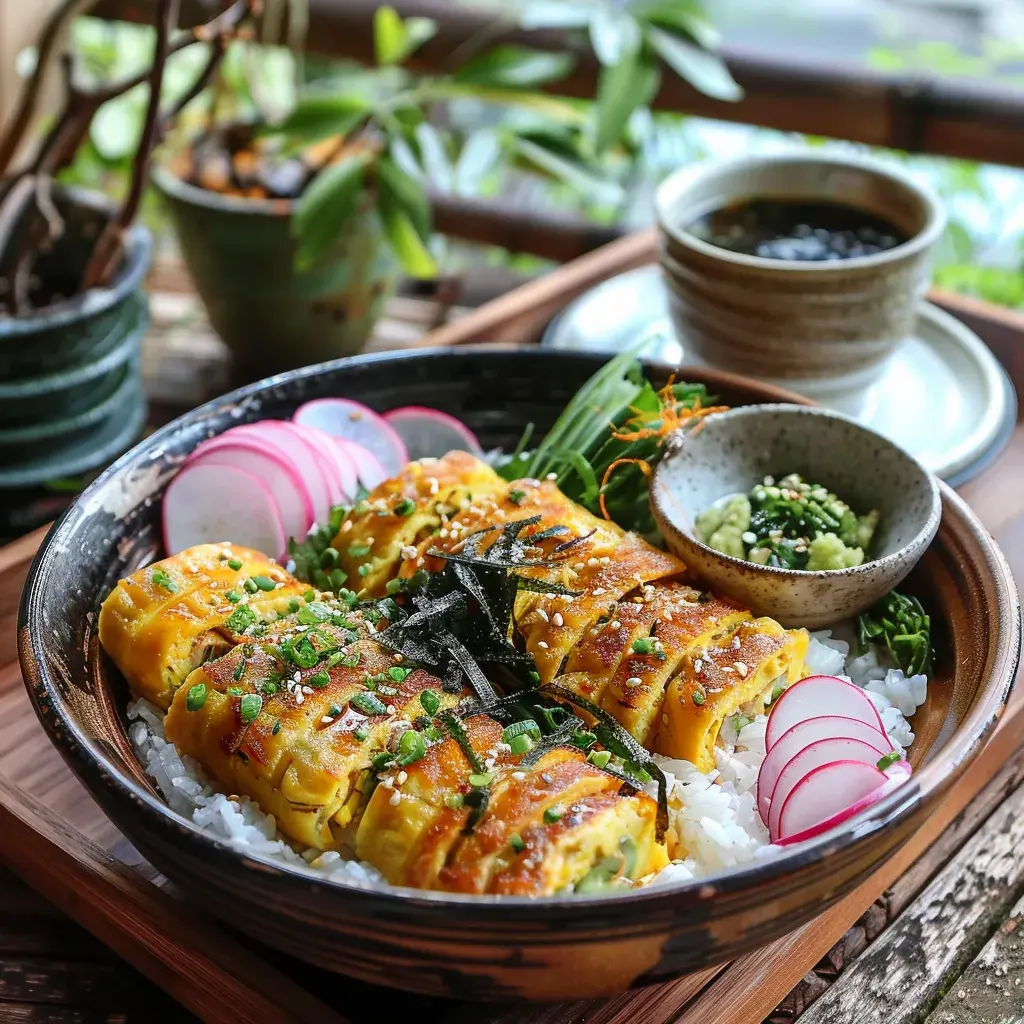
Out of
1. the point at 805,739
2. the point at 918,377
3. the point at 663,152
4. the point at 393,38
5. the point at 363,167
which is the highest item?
the point at 393,38

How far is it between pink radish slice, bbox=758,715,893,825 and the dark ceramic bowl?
9 centimetres

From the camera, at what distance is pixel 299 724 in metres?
1.78

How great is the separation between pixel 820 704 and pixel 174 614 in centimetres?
117

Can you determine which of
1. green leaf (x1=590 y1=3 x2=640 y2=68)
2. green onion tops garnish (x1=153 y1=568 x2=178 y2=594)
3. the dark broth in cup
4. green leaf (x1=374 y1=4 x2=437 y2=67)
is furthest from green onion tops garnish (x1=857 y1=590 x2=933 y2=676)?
green leaf (x1=374 y1=4 x2=437 y2=67)

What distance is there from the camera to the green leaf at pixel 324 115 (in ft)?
12.2

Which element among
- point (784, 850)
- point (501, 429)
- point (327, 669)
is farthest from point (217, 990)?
point (501, 429)

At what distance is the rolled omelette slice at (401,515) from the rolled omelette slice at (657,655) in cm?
49

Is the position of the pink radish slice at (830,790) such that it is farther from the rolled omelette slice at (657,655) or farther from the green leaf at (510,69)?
the green leaf at (510,69)

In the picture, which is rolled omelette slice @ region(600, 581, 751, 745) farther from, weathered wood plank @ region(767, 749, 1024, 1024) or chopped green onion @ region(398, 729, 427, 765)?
weathered wood plank @ region(767, 749, 1024, 1024)

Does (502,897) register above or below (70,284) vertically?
above

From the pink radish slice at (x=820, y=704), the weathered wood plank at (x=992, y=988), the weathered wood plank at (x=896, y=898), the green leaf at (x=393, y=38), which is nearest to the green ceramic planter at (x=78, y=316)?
the green leaf at (x=393, y=38)

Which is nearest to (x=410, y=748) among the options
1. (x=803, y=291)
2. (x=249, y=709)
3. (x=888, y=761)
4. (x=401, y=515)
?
(x=249, y=709)

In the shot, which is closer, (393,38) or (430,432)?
(430,432)

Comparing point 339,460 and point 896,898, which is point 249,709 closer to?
point 339,460
